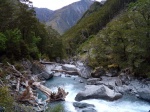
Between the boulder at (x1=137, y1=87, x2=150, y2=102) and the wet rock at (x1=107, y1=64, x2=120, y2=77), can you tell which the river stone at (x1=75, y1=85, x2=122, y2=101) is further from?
the wet rock at (x1=107, y1=64, x2=120, y2=77)

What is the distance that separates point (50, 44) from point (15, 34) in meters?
35.4

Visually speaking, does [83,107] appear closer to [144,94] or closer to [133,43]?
[144,94]

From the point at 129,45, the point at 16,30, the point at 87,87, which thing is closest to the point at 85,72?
the point at 129,45

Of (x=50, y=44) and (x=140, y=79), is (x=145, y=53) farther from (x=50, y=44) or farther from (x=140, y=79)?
(x=50, y=44)

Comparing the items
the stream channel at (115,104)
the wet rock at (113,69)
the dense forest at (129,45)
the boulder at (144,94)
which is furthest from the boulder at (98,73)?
the boulder at (144,94)

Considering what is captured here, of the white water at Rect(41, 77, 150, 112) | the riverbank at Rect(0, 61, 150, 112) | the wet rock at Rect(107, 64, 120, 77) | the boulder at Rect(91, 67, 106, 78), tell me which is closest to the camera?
the white water at Rect(41, 77, 150, 112)

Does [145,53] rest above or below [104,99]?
above

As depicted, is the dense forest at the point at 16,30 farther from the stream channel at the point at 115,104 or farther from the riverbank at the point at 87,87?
the stream channel at the point at 115,104

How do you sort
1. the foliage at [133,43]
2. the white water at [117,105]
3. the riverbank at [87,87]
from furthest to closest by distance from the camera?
1. the foliage at [133,43]
2. the riverbank at [87,87]
3. the white water at [117,105]

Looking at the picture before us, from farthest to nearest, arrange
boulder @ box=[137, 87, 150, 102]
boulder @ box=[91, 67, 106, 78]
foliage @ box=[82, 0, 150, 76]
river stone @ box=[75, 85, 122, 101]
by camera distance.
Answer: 1. boulder @ box=[91, 67, 106, 78]
2. foliage @ box=[82, 0, 150, 76]
3. boulder @ box=[137, 87, 150, 102]
4. river stone @ box=[75, 85, 122, 101]

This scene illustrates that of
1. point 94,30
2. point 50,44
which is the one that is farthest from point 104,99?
point 94,30

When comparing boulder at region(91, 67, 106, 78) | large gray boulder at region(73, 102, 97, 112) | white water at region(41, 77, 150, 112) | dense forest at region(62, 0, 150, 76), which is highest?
dense forest at region(62, 0, 150, 76)

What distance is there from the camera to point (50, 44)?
7994cm

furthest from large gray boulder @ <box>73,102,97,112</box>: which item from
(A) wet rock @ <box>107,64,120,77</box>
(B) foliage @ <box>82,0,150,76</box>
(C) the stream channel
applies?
(A) wet rock @ <box>107,64,120,77</box>
